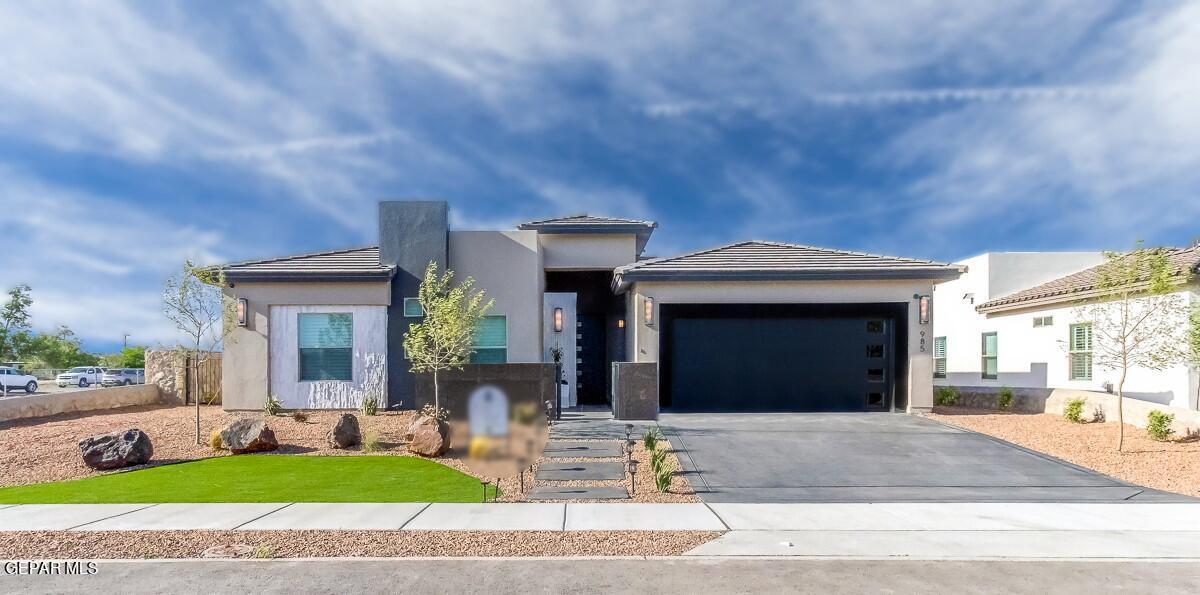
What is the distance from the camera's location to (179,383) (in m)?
19.6

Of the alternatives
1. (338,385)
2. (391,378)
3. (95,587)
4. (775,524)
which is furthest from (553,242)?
(95,587)

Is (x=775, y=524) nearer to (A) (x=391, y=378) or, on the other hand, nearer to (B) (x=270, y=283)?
(A) (x=391, y=378)

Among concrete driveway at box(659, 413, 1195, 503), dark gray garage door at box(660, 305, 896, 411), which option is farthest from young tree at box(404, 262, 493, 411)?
dark gray garage door at box(660, 305, 896, 411)

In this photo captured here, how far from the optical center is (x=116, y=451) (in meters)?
10.7

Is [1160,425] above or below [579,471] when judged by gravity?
above

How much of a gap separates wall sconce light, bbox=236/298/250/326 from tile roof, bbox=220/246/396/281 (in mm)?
576

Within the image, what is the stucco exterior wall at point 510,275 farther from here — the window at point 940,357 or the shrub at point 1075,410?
the window at point 940,357

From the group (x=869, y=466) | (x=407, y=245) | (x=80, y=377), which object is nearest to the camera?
(x=869, y=466)

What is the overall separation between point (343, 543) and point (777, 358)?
1213 centimetres

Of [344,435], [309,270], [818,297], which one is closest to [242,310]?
[309,270]

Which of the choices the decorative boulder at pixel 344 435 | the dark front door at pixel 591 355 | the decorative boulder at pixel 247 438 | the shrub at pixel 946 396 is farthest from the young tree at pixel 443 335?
the shrub at pixel 946 396

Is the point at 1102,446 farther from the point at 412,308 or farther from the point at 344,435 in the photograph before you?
the point at 412,308

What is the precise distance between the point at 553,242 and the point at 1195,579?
48.7 feet

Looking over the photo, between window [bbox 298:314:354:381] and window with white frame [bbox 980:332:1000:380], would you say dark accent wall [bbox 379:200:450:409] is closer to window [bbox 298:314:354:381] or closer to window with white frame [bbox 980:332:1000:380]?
window [bbox 298:314:354:381]
